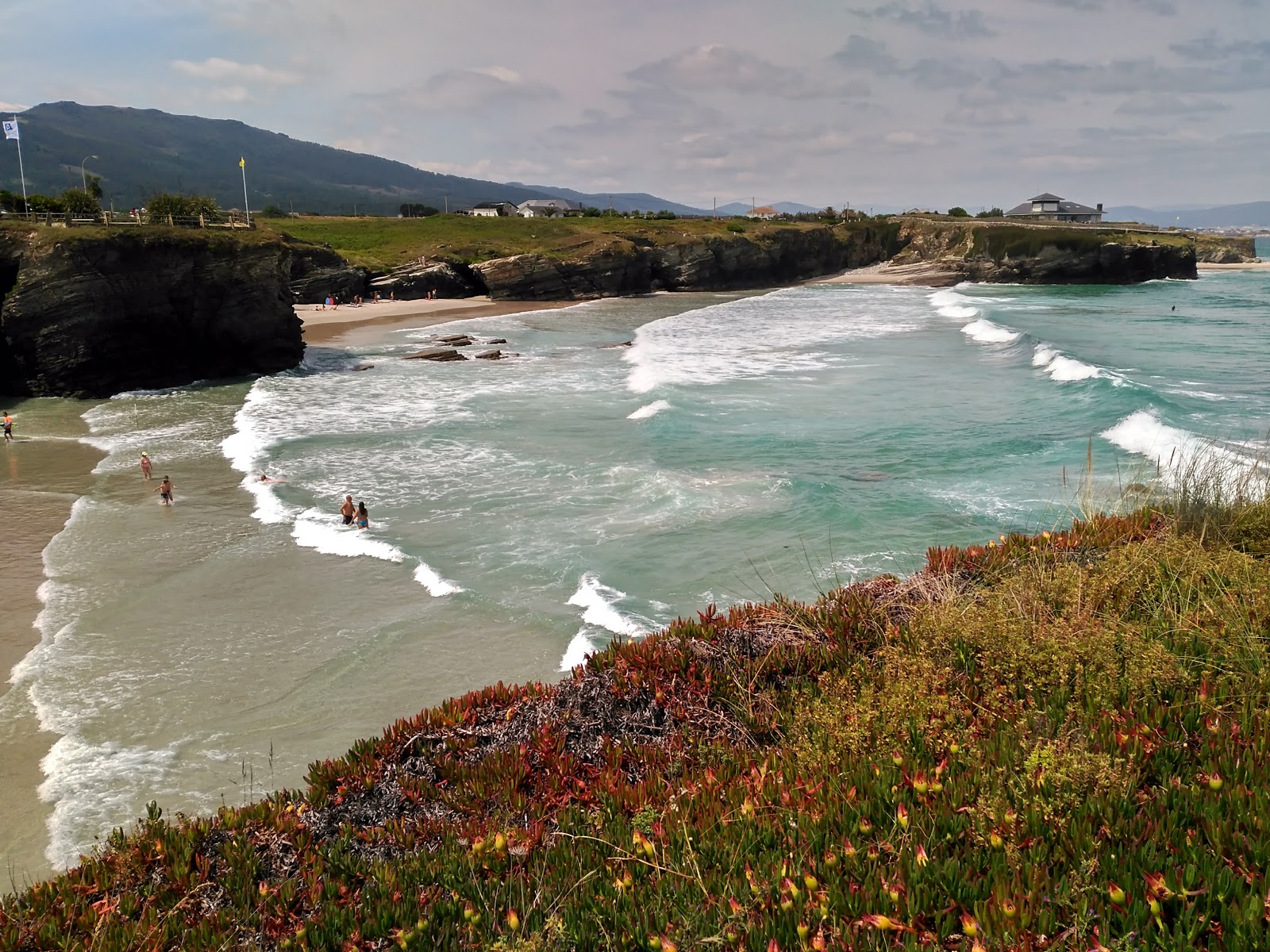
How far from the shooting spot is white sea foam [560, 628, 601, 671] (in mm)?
11789

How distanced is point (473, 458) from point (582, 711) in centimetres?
1757

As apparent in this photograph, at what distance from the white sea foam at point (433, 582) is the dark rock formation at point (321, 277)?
164 feet

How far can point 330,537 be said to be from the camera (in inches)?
678

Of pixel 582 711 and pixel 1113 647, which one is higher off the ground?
pixel 1113 647

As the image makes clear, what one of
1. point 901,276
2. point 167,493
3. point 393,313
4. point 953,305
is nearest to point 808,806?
point 167,493

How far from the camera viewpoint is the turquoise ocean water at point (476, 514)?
11.0 meters

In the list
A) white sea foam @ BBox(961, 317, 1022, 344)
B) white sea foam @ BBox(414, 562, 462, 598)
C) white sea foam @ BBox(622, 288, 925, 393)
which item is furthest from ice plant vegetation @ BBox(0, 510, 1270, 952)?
white sea foam @ BBox(961, 317, 1022, 344)

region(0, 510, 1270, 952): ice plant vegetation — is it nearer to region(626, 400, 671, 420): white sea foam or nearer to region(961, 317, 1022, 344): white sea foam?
region(626, 400, 671, 420): white sea foam

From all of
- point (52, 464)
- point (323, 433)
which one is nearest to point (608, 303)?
point (323, 433)

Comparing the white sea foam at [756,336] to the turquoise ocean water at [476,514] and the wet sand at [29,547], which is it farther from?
the wet sand at [29,547]

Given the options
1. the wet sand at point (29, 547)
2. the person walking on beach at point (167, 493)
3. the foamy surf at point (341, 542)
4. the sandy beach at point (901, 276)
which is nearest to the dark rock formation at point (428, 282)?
the wet sand at point (29, 547)

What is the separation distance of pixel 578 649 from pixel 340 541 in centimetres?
708

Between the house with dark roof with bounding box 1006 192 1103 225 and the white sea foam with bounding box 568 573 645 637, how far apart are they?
437 ft

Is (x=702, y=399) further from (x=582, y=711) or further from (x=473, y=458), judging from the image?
(x=582, y=711)
